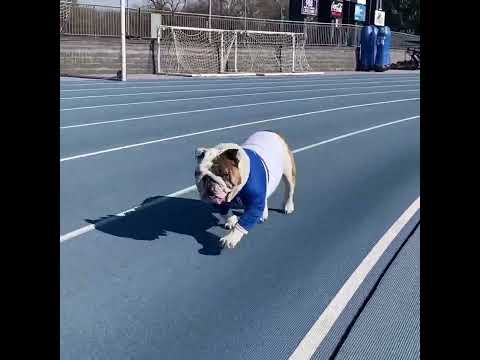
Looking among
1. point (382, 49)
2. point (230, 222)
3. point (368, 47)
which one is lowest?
point (230, 222)

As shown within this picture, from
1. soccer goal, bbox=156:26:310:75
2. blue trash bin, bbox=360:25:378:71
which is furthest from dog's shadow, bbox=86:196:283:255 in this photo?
blue trash bin, bbox=360:25:378:71

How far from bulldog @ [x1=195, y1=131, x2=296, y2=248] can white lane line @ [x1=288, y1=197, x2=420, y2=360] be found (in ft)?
3.33

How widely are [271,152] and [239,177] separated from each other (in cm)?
104

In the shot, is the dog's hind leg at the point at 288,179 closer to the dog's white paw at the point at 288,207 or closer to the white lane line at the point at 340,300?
the dog's white paw at the point at 288,207

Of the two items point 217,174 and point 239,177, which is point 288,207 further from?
point 217,174

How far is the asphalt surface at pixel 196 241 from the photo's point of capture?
3959 mm

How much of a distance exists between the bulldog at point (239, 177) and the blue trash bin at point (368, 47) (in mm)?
38406

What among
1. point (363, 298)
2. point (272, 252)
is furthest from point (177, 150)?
point (363, 298)

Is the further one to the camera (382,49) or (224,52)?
(382,49)

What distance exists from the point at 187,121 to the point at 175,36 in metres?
18.9

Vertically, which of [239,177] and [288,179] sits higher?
[239,177]

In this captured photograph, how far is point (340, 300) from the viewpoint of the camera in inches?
177

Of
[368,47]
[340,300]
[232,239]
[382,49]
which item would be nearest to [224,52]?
[368,47]
